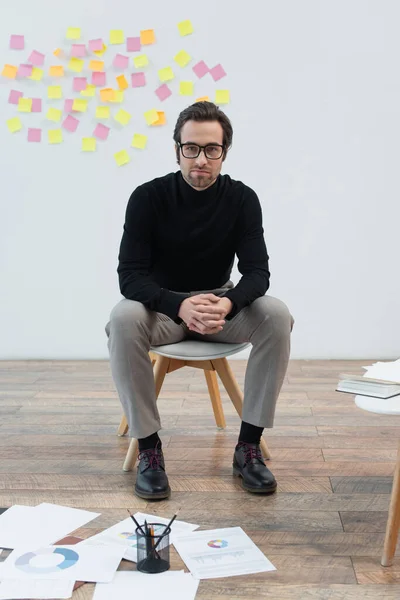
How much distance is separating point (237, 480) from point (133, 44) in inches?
94.9

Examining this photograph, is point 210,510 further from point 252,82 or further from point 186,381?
point 252,82

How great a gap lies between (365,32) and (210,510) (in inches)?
104

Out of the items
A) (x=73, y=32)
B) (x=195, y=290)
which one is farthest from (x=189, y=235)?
(x=73, y=32)

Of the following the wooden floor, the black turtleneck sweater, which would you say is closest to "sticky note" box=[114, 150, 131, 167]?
the wooden floor

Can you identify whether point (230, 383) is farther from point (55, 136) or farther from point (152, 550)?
point (55, 136)

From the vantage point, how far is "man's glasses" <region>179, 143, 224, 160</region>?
211 centimetres

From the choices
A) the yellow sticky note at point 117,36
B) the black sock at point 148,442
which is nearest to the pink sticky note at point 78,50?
the yellow sticky note at point 117,36

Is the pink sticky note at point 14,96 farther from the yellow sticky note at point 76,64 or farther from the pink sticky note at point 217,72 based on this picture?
the pink sticky note at point 217,72

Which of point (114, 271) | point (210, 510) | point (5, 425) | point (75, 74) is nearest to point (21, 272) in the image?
point (114, 271)

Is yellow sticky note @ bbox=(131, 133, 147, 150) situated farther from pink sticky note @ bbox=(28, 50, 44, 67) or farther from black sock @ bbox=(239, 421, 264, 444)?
black sock @ bbox=(239, 421, 264, 444)

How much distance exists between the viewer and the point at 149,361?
2.00 meters

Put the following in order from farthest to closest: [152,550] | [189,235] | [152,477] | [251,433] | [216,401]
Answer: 1. [216,401]
2. [189,235]
3. [251,433]
4. [152,477]
5. [152,550]

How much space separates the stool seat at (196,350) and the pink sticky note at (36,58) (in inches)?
86.1

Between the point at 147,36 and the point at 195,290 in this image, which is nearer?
the point at 195,290
